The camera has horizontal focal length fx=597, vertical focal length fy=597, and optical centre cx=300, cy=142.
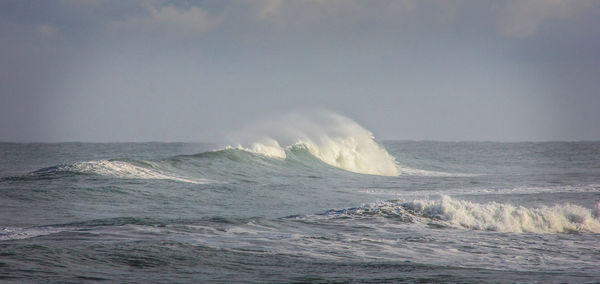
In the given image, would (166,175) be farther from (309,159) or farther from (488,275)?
(488,275)

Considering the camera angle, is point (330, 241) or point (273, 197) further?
point (273, 197)

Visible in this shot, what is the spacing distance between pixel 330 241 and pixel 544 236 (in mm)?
4269

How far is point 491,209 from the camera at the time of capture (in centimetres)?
1244

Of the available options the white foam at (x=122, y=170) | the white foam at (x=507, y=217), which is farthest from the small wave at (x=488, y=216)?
the white foam at (x=122, y=170)

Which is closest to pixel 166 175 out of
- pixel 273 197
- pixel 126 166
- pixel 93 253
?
pixel 126 166

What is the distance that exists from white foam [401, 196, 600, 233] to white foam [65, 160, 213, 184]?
9.62 meters

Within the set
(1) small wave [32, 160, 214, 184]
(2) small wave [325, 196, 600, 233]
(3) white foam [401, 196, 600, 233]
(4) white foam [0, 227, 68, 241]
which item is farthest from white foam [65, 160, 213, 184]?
(3) white foam [401, 196, 600, 233]

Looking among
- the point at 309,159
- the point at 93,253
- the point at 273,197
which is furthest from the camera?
the point at 309,159

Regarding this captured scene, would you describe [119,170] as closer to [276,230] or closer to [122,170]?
[122,170]

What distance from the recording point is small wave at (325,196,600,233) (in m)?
11.7

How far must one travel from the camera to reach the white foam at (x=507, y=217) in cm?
1166

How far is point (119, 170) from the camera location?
1973 cm

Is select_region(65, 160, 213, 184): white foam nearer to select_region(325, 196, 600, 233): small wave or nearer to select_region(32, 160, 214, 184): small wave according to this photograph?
select_region(32, 160, 214, 184): small wave

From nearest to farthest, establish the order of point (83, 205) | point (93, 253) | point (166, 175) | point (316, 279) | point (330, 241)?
point (316, 279) → point (93, 253) → point (330, 241) → point (83, 205) → point (166, 175)
